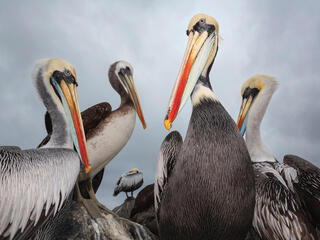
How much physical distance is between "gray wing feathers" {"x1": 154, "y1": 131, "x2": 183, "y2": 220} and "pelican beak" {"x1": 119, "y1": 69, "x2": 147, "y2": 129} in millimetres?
2705

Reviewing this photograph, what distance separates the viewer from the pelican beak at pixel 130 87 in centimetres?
555

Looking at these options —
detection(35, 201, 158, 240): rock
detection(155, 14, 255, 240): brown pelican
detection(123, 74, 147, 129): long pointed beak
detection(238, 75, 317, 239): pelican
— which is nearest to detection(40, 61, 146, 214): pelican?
detection(123, 74, 147, 129): long pointed beak

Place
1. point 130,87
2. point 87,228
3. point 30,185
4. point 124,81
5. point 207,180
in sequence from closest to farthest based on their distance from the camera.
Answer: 1. point 207,180
2. point 30,185
3. point 87,228
4. point 130,87
5. point 124,81

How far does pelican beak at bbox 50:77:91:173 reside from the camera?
10.2 ft

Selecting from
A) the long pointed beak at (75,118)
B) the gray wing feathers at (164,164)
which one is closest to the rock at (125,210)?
the long pointed beak at (75,118)

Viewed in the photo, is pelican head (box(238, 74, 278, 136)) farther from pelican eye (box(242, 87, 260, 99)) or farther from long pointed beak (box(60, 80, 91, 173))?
long pointed beak (box(60, 80, 91, 173))

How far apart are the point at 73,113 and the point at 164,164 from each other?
3.84ft

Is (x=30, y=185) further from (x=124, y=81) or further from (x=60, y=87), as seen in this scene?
(x=124, y=81)

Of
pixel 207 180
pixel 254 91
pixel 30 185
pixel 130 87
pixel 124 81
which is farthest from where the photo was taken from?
pixel 124 81

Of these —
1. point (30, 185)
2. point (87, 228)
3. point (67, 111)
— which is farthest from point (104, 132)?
point (30, 185)

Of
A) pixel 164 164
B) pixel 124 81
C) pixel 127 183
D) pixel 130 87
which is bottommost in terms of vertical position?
pixel 127 183

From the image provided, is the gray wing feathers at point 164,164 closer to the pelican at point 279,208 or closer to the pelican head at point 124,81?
the pelican at point 279,208

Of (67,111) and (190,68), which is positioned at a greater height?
(190,68)

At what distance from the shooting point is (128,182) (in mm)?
11945
